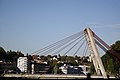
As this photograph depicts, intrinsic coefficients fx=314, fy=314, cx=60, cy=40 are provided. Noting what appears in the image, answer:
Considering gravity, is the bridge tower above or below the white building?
below

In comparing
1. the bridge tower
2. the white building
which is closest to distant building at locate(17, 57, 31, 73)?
the white building

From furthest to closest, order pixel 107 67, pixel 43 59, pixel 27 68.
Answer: pixel 43 59, pixel 27 68, pixel 107 67

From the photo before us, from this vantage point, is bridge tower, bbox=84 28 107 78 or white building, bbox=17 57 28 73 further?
white building, bbox=17 57 28 73

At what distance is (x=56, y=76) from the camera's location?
42.5 m

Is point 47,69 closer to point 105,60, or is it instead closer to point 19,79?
point 105,60

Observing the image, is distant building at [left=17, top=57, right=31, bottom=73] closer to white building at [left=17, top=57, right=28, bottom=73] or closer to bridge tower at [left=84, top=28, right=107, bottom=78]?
white building at [left=17, top=57, right=28, bottom=73]

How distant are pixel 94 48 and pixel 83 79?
5987 millimetres

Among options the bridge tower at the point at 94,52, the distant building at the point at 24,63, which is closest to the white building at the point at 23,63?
the distant building at the point at 24,63

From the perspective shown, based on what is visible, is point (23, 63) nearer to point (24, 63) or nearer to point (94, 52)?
point (24, 63)

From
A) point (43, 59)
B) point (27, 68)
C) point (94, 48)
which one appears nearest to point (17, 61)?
point (27, 68)

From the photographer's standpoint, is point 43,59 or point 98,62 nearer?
point 98,62

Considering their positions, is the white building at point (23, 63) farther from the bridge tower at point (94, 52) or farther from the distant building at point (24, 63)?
the bridge tower at point (94, 52)

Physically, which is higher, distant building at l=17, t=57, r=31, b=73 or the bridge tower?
distant building at l=17, t=57, r=31, b=73

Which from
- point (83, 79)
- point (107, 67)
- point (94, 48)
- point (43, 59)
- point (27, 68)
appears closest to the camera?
point (83, 79)
